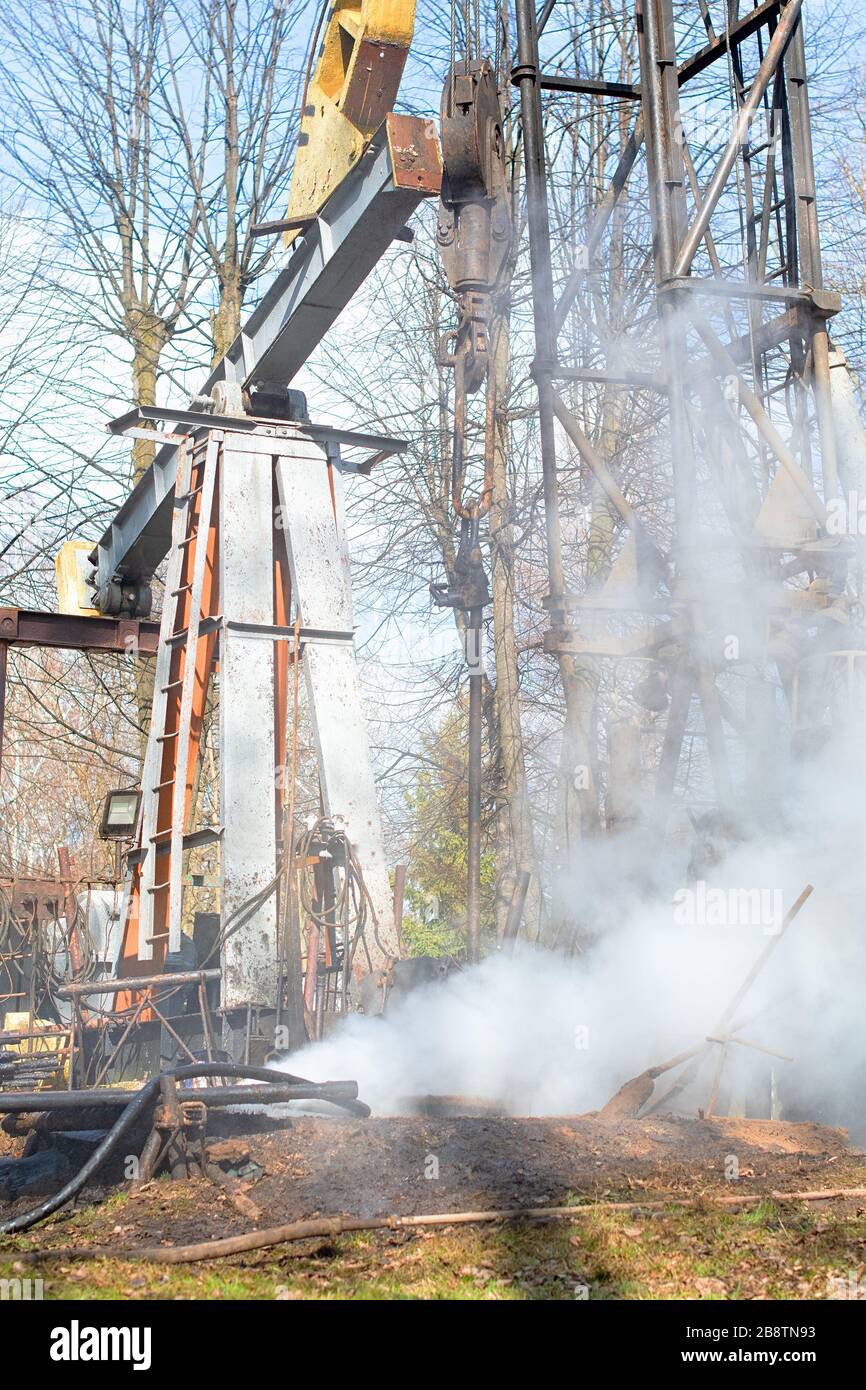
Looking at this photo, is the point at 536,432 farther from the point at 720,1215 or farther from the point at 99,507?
the point at 720,1215

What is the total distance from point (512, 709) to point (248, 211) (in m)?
9.17

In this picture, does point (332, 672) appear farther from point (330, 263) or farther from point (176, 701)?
point (330, 263)

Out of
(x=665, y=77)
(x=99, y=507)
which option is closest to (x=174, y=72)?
(x=99, y=507)

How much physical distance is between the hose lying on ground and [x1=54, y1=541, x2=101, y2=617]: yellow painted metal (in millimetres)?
10588

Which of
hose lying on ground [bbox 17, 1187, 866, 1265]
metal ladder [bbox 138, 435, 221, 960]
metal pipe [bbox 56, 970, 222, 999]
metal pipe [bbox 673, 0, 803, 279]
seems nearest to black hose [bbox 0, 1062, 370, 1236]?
hose lying on ground [bbox 17, 1187, 866, 1265]

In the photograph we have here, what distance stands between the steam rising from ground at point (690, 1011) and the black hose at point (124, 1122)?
4.46 feet

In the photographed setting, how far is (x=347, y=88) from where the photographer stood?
9039mm

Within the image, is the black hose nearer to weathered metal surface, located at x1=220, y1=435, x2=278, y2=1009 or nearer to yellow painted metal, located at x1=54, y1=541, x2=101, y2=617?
weathered metal surface, located at x1=220, y1=435, x2=278, y2=1009

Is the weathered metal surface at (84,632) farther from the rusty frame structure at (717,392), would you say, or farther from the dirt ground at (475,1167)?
the dirt ground at (475,1167)

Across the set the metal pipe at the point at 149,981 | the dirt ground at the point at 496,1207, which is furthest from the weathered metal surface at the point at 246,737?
the dirt ground at the point at 496,1207

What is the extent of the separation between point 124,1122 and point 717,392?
22.8 feet

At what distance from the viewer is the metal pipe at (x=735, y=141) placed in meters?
8.98

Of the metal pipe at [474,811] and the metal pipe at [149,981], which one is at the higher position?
the metal pipe at [474,811]

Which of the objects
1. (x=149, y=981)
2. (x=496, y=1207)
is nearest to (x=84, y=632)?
(x=149, y=981)
